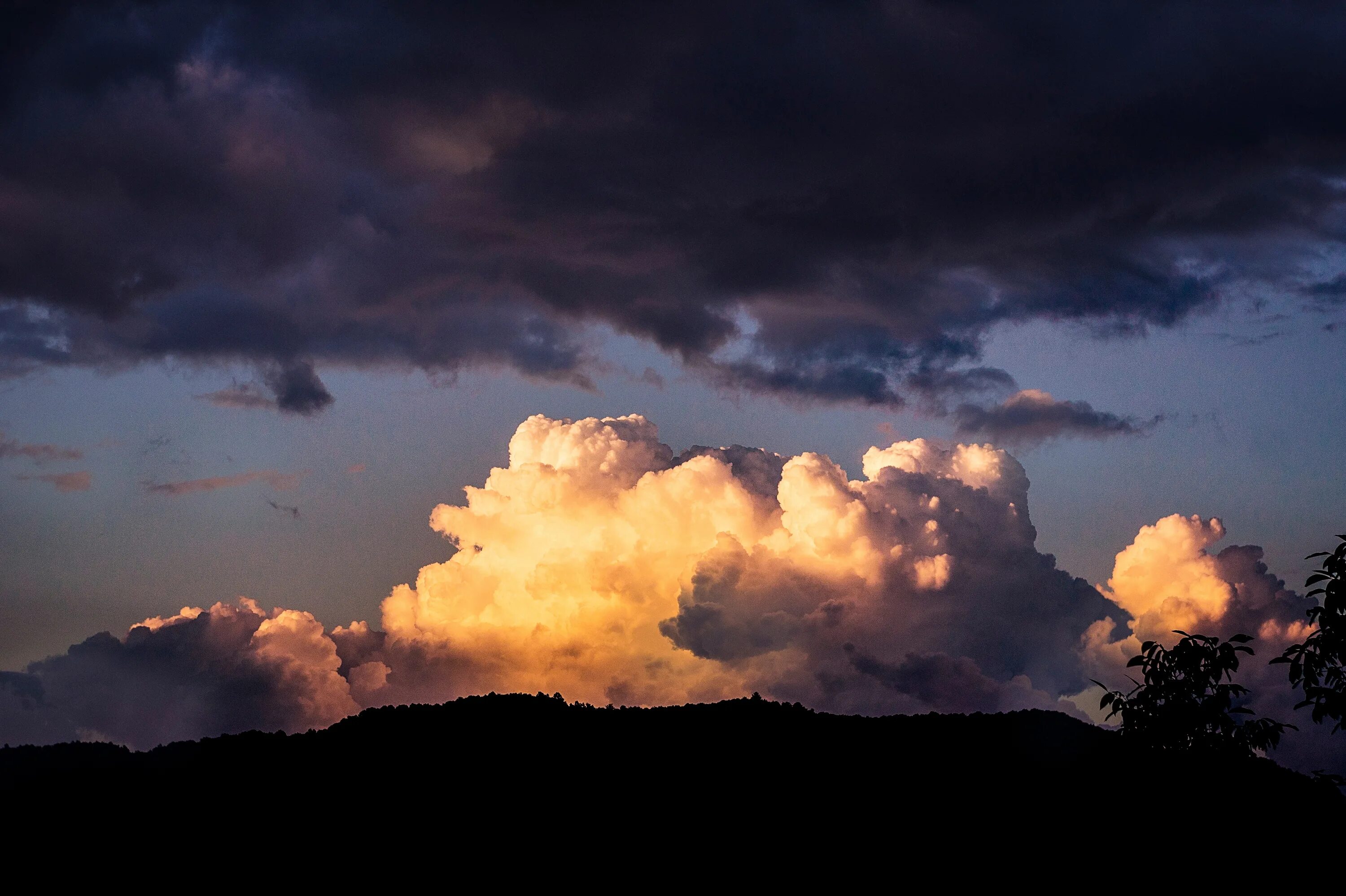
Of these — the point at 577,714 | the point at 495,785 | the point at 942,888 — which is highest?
the point at 577,714

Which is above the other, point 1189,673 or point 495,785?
point 1189,673

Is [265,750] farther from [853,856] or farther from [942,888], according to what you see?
[942,888]

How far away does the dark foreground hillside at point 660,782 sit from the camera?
122 ft

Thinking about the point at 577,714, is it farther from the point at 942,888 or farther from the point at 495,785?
the point at 942,888

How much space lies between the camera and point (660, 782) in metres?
39.3

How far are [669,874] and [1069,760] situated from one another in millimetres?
16963

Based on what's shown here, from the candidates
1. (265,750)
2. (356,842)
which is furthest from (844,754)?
(265,750)

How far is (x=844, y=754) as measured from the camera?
136ft

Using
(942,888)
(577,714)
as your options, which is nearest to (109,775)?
(577,714)

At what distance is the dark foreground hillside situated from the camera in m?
37.2

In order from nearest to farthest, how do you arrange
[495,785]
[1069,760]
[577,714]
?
[495,785]
[1069,760]
[577,714]

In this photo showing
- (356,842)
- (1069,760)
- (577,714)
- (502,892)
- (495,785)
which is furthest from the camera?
(577,714)

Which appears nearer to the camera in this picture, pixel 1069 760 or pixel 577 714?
pixel 1069 760

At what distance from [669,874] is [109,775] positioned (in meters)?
25.0
